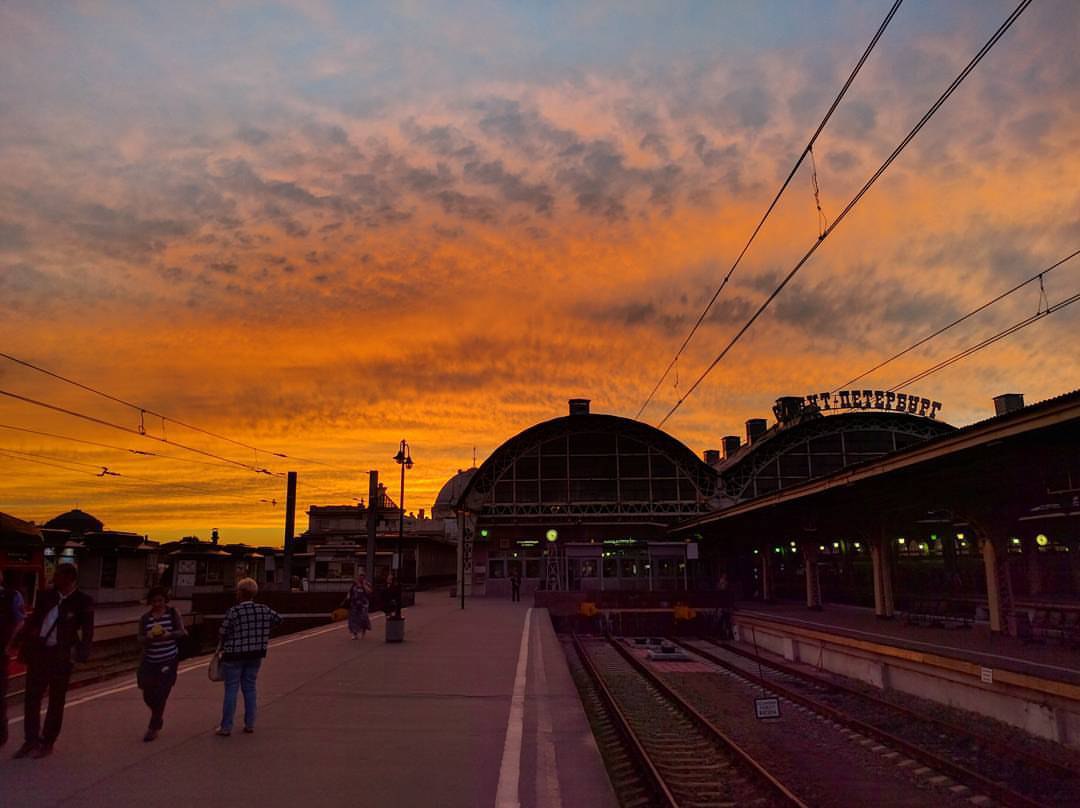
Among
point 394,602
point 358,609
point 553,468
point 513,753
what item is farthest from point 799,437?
point 513,753

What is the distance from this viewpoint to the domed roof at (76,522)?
50178mm

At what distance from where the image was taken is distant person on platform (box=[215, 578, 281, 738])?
323 inches

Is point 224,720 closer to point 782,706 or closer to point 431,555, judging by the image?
point 782,706

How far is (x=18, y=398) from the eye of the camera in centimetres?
1789

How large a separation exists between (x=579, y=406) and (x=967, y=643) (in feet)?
122

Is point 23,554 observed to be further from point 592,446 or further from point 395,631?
point 592,446

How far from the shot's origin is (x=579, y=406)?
177 ft

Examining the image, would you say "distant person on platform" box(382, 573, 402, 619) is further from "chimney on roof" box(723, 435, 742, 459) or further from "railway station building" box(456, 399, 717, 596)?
"chimney on roof" box(723, 435, 742, 459)

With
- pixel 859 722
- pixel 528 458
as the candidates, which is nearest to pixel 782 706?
pixel 859 722


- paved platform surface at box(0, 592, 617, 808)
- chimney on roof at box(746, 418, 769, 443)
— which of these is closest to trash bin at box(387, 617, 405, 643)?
paved platform surface at box(0, 592, 617, 808)

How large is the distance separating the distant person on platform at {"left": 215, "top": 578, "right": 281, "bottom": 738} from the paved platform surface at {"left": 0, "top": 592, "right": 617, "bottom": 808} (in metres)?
0.32

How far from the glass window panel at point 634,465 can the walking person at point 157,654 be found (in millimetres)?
43318

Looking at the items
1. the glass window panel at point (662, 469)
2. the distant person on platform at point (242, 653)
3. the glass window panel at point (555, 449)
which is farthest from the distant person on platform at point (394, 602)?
the glass window panel at point (662, 469)

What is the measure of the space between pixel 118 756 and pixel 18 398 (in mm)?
13984
